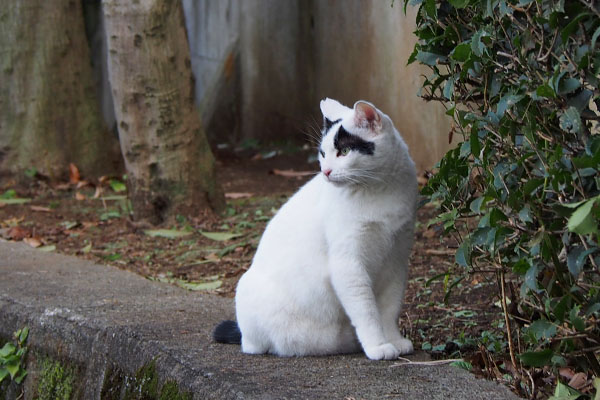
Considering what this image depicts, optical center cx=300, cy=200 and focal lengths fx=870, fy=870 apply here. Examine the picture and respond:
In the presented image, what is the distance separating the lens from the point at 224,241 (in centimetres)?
592

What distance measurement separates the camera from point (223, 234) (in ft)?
19.8

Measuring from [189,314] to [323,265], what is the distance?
97 centimetres

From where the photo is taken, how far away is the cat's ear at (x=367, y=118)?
3316 millimetres

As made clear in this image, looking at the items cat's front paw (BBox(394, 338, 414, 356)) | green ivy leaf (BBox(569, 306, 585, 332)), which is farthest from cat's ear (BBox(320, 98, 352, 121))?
green ivy leaf (BBox(569, 306, 585, 332))

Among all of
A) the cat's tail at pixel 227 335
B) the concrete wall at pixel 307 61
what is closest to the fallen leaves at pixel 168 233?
the concrete wall at pixel 307 61

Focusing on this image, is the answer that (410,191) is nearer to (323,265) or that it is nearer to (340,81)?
(323,265)

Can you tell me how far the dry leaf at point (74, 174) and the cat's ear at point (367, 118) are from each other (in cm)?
513

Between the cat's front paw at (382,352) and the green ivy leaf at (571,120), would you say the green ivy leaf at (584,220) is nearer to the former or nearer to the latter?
the green ivy leaf at (571,120)

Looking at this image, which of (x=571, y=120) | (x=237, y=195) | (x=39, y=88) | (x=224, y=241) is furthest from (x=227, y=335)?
(x=39, y=88)

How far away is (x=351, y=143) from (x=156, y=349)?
1.10m

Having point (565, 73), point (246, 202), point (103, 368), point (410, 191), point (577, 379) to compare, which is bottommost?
point (246, 202)

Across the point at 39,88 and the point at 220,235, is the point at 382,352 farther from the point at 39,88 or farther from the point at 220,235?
the point at 39,88

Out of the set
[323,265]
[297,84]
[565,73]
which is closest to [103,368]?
[323,265]

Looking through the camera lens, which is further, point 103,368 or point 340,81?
A: point 340,81
